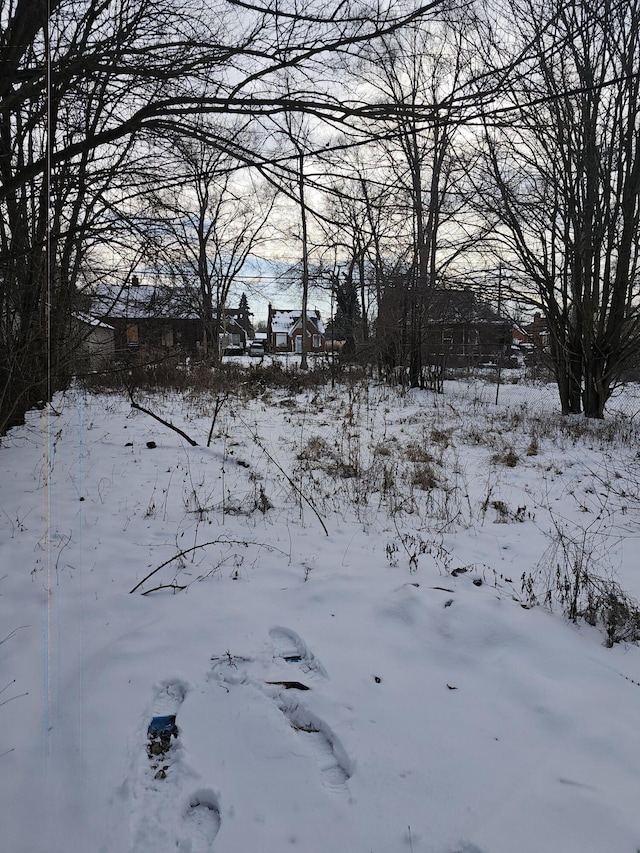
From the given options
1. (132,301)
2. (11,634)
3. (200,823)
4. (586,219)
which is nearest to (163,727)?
(200,823)

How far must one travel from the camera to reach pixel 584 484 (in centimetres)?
545

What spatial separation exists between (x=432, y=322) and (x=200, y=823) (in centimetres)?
1504

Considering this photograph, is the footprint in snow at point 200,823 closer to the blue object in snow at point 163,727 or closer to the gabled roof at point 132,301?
the blue object in snow at point 163,727

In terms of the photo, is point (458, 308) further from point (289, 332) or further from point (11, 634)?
point (289, 332)

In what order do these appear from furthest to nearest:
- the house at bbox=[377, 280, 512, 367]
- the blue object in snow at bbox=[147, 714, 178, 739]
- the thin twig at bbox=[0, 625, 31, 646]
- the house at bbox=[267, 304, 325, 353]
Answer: the house at bbox=[267, 304, 325, 353]
the house at bbox=[377, 280, 512, 367]
the thin twig at bbox=[0, 625, 31, 646]
the blue object in snow at bbox=[147, 714, 178, 739]

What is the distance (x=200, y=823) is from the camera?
58.1 inches

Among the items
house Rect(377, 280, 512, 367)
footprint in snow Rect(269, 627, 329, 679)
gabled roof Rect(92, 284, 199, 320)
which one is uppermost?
house Rect(377, 280, 512, 367)

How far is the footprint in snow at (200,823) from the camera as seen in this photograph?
4.57 ft

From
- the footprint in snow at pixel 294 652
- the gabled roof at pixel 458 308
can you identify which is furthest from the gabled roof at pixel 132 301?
the gabled roof at pixel 458 308

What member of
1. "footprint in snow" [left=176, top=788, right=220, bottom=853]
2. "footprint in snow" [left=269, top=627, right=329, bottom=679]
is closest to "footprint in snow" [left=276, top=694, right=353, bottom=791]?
"footprint in snow" [left=269, top=627, right=329, bottom=679]

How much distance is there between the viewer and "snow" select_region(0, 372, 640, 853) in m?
1.47

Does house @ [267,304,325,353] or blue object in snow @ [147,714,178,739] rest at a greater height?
house @ [267,304,325,353]

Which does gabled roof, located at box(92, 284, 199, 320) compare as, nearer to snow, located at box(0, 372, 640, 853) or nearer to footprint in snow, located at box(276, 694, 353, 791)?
snow, located at box(0, 372, 640, 853)

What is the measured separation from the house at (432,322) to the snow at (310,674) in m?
7.72
